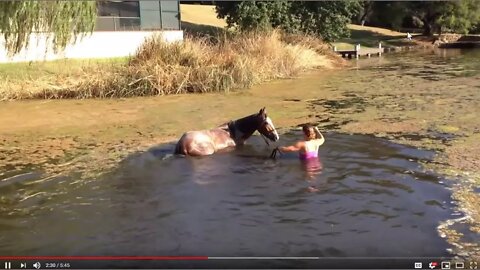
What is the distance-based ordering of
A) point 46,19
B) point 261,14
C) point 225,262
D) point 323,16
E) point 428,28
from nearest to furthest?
point 225,262, point 46,19, point 261,14, point 323,16, point 428,28

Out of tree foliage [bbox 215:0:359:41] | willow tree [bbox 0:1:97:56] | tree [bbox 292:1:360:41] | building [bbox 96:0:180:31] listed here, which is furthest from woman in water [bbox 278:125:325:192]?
tree [bbox 292:1:360:41]

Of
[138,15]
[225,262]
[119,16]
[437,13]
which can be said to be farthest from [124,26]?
[437,13]

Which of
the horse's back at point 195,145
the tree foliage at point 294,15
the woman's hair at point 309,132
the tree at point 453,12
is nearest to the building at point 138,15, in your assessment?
the tree foliage at point 294,15

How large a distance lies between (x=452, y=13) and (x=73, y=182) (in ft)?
204

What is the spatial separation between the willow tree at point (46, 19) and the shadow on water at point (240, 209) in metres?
2.78

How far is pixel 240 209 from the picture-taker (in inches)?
312

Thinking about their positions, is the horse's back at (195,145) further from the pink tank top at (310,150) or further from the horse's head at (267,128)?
the pink tank top at (310,150)

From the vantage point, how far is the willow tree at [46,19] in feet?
32.7

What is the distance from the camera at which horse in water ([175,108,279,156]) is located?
1126 centimetres

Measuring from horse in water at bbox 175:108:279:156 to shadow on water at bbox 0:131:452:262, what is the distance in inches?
13.1

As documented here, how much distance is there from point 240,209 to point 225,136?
13.6ft

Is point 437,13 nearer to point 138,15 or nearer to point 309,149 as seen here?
point 138,15

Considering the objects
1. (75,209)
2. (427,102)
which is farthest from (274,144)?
(427,102)

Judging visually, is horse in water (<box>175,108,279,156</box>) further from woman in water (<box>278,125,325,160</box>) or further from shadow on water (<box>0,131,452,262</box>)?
woman in water (<box>278,125,325,160</box>)
